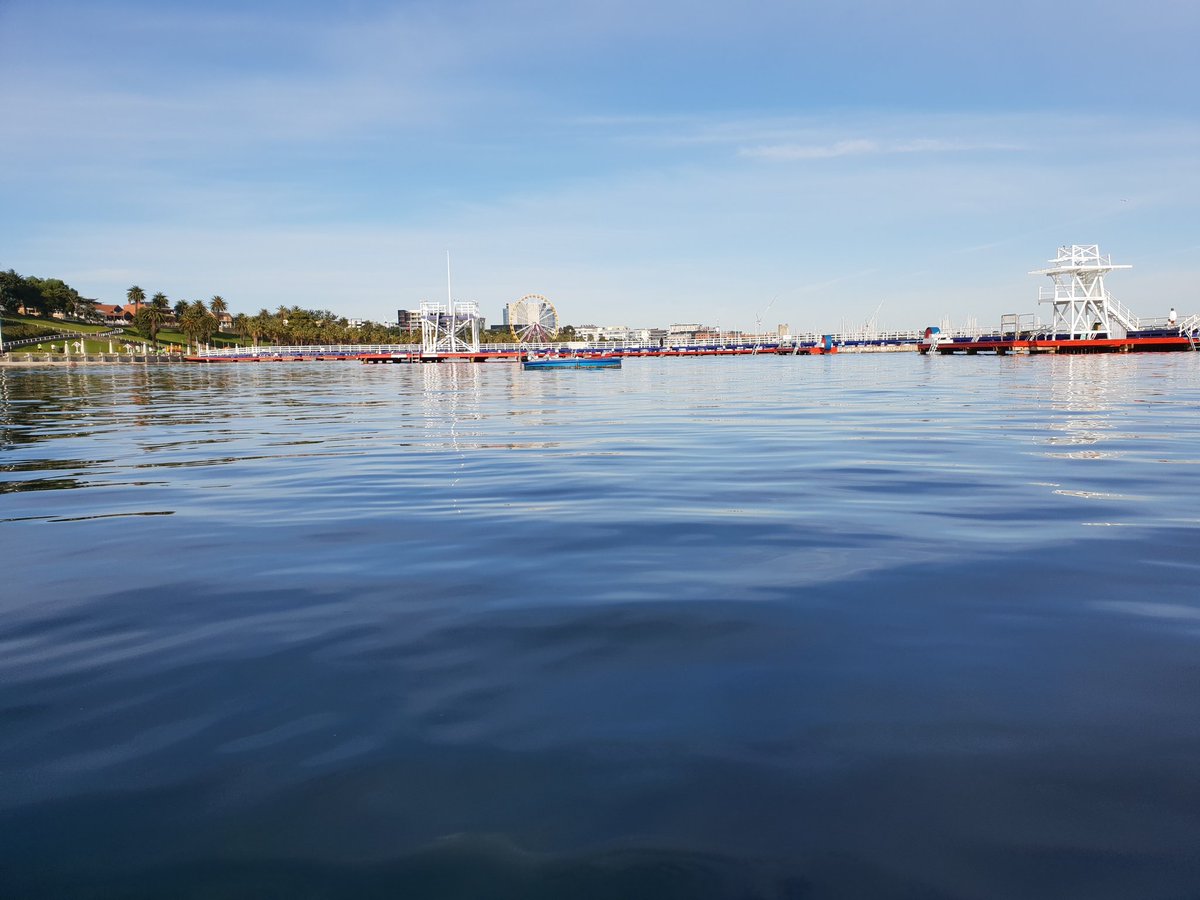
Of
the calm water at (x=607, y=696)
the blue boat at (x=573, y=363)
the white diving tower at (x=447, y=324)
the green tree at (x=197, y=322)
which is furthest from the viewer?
the green tree at (x=197, y=322)

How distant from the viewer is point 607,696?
12.1 ft

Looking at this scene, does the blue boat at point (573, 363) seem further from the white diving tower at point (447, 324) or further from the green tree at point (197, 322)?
the green tree at point (197, 322)

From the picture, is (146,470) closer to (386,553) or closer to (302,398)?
(386,553)

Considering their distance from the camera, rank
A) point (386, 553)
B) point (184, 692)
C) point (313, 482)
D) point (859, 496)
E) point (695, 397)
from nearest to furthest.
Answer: point (184, 692) < point (386, 553) < point (859, 496) < point (313, 482) < point (695, 397)

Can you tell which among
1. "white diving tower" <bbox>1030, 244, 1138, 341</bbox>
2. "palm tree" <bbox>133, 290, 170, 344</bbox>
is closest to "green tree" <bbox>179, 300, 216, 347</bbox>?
"palm tree" <bbox>133, 290, 170, 344</bbox>

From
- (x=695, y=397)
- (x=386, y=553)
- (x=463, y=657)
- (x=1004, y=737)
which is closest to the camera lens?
(x=1004, y=737)

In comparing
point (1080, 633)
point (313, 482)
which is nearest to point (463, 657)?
point (1080, 633)

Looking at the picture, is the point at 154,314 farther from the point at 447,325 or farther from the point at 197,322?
the point at 447,325

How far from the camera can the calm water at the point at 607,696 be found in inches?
99.0

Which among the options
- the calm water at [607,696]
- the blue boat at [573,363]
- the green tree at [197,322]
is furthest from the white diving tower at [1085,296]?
the green tree at [197,322]

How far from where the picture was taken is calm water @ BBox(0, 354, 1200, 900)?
8.25 feet

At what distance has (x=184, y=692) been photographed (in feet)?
12.6

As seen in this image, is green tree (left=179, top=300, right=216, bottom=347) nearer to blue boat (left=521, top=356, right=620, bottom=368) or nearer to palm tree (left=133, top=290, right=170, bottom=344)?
palm tree (left=133, top=290, right=170, bottom=344)

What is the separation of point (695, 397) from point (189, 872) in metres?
31.1
